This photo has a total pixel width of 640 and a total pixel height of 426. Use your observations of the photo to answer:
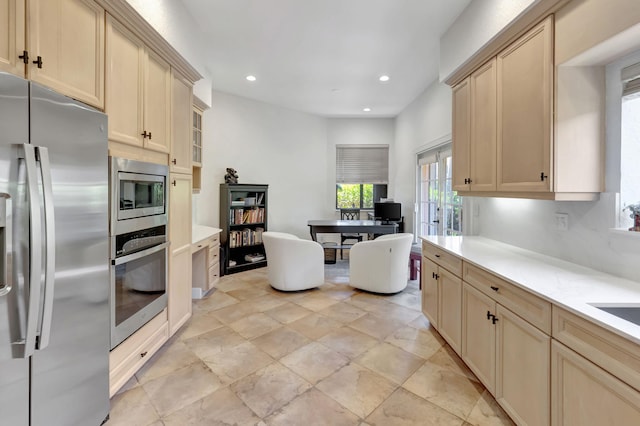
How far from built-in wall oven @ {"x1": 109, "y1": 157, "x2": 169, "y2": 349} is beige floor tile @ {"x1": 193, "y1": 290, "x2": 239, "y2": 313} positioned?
1.06 m

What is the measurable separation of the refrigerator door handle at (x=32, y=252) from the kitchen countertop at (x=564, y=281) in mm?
2103

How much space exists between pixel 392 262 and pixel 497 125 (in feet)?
6.68

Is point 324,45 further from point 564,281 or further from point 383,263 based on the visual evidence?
point 564,281

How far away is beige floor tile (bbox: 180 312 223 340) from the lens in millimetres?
2775

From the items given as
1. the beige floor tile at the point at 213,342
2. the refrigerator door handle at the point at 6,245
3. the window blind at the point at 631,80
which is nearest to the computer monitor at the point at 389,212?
the beige floor tile at the point at 213,342

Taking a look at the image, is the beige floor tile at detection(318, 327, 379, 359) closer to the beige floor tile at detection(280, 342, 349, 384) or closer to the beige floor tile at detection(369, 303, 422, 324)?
the beige floor tile at detection(280, 342, 349, 384)

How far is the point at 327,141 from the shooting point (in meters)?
6.27

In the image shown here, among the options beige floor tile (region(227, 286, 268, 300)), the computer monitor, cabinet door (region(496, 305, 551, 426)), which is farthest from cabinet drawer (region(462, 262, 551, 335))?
the computer monitor

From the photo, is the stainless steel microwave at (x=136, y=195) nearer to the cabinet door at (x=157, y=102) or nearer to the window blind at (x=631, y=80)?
the cabinet door at (x=157, y=102)

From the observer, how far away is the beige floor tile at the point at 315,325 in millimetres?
2809

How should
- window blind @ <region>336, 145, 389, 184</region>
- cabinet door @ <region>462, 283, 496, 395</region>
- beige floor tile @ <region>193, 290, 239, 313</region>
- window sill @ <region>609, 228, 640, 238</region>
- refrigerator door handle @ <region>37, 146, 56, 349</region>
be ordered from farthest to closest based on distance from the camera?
window blind @ <region>336, 145, 389, 184</region>
beige floor tile @ <region>193, 290, 239, 313</region>
cabinet door @ <region>462, 283, 496, 395</region>
window sill @ <region>609, 228, 640, 238</region>
refrigerator door handle @ <region>37, 146, 56, 349</region>

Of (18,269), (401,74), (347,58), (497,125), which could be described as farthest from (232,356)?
(401,74)

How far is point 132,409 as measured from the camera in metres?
1.79

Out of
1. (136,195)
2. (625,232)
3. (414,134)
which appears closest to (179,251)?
(136,195)
